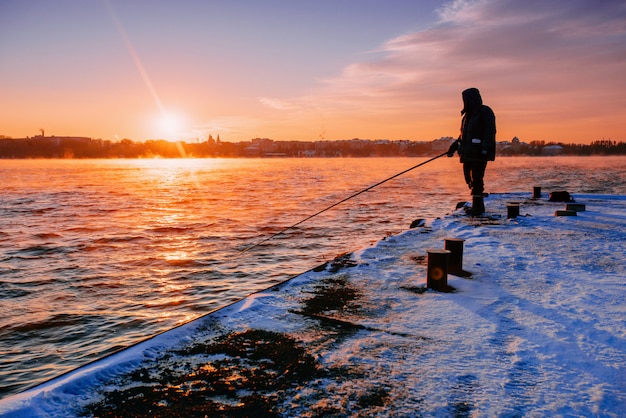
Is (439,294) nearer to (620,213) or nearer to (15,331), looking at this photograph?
(15,331)

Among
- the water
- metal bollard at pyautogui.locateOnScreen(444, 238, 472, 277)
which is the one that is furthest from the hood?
metal bollard at pyautogui.locateOnScreen(444, 238, 472, 277)

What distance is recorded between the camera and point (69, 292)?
28.9 ft

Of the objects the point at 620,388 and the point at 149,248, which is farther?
the point at 149,248

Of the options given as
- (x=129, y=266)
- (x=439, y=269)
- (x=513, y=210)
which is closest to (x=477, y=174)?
(x=513, y=210)

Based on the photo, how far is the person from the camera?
1027 cm

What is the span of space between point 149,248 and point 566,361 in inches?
477

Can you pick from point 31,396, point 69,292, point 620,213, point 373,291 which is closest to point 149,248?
point 69,292

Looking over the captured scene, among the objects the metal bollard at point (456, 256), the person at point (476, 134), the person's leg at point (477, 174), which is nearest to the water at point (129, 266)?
the person's leg at point (477, 174)

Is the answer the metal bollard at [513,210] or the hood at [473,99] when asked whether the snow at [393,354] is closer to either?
the metal bollard at [513,210]

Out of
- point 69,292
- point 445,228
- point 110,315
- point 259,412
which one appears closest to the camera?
point 259,412

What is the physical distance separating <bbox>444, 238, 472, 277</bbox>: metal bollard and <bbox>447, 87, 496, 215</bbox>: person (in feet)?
17.3

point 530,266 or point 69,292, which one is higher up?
point 530,266

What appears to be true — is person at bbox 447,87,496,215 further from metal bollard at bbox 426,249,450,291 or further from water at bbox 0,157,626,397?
metal bollard at bbox 426,249,450,291

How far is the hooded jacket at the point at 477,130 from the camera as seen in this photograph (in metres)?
10.3
